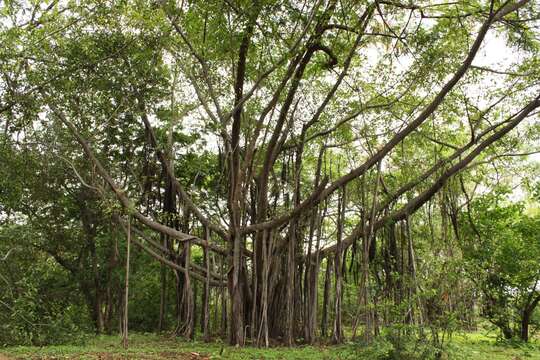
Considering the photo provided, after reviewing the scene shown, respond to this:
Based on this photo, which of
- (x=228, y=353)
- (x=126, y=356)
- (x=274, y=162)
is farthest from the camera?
(x=274, y=162)

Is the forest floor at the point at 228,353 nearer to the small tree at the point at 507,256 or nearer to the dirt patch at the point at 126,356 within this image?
the dirt patch at the point at 126,356

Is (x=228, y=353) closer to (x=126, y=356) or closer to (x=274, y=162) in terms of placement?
(x=126, y=356)

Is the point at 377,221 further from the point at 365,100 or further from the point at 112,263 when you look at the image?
the point at 112,263

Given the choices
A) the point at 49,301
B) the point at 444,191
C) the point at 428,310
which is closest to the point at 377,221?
the point at 444,191

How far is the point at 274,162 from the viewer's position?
7.44 metres

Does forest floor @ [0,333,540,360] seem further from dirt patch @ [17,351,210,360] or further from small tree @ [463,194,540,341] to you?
small tree @ [463,194,540,341]

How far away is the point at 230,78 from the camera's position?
22.5 ft

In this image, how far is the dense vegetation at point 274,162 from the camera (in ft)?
17.8

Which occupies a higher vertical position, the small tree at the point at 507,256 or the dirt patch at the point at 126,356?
the small tree at the point at 507,256

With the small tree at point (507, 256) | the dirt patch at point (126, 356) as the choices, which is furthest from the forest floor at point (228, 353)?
the small tree at point (507, 256)

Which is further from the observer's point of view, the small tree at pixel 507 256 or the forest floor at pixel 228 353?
the small tree at pixel 507 256

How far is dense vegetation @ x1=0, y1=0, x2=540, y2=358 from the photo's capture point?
543 centimetres

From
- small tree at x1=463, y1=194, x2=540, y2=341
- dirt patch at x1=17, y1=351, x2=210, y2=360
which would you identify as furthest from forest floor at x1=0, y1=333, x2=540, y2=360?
small tree at x1=463, y1=194, x2=540, y2=341

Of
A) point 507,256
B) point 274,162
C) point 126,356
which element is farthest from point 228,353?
point 507,256
